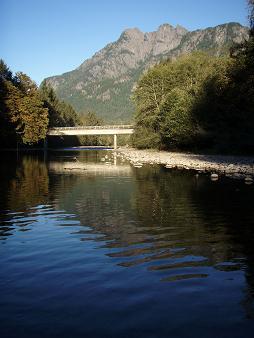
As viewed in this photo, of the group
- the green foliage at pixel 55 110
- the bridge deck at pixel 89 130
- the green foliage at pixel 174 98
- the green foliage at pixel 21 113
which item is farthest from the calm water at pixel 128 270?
the bridge deck at pixel 89 130

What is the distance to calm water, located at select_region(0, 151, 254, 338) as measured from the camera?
570cm

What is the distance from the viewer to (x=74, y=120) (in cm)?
15588

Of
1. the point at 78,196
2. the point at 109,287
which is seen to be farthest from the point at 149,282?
the point at 78,196

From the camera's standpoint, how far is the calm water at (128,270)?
18.7ft

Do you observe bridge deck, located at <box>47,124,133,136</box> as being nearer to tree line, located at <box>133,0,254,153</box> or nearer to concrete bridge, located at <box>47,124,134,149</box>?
concrete bridge, located at <box>47,124,134,149</box>

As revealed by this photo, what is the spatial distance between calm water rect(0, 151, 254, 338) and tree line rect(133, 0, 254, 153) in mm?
22770

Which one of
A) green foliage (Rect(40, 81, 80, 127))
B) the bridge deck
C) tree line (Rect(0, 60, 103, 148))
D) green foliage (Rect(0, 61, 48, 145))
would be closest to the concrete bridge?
the bridge deck

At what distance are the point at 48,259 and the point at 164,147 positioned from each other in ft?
217

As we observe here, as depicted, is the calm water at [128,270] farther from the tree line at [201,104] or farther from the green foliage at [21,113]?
the green foliage at [21,113]

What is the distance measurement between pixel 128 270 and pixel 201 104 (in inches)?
1851

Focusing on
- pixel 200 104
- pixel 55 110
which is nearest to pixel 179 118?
pixel 200 104

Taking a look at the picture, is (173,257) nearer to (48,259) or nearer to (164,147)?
(48,259)

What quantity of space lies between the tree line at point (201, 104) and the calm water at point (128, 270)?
22.8 meters

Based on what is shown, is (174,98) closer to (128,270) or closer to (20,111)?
(20,111)
